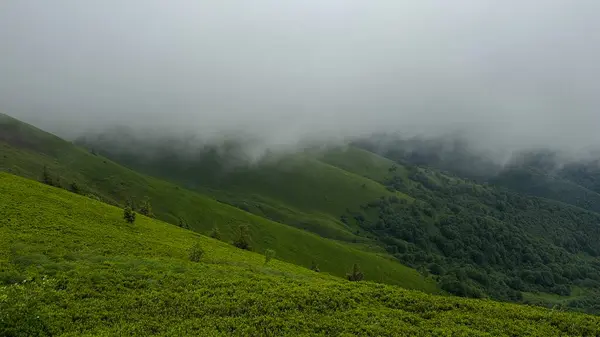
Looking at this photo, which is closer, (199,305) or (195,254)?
(199,305)

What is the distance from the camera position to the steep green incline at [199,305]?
28.9 m

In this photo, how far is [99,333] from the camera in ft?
90.1

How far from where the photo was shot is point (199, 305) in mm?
33000

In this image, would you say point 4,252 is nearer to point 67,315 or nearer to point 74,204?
point 67,315

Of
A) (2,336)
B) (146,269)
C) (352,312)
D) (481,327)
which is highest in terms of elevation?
(481,327)

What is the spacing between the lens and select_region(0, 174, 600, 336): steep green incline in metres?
28.9

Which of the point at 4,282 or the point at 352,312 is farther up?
the point at 352,312

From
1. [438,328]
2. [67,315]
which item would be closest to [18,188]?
[67,315]

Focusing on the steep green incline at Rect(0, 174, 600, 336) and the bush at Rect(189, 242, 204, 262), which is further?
the bush at Rect(189, 242, 204, 262)

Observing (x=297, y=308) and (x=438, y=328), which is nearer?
(x=438, y=328)

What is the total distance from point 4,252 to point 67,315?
16764 mm

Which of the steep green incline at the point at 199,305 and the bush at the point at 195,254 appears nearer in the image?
the steep green incline at the point at 199,305

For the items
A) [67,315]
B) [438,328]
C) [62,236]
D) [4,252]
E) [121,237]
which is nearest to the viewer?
[67,315]

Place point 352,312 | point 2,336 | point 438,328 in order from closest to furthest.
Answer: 1. point 2,336
2. point 438,328
3. point 352,312
